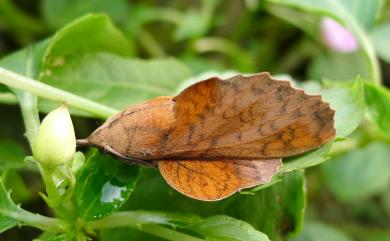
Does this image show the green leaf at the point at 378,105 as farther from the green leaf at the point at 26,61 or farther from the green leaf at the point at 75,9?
the green leaf at the point at 75,9

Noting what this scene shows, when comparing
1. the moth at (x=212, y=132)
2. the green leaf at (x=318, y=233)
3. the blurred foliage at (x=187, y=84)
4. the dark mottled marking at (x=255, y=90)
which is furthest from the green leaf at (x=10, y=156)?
the green leaf at (x=318, y=233)

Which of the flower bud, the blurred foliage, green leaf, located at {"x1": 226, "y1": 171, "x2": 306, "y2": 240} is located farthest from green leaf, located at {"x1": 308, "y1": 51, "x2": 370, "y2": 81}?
the flower bud

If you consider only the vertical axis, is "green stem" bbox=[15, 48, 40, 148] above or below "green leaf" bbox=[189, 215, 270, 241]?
above

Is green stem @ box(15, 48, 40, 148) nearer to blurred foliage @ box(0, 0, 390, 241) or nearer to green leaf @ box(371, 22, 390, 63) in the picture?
blurred foliage @ box(0, 0, 390, 241)

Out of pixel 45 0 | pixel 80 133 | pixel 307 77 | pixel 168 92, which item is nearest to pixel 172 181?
pixel 168 92

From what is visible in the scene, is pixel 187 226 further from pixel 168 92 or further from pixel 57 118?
pixel 168 92
